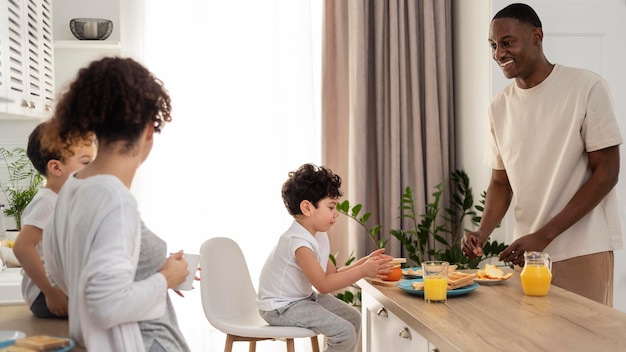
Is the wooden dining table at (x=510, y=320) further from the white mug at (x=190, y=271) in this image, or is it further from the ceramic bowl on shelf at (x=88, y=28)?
the ceramic bowl on shelf at (x=88, y=28)

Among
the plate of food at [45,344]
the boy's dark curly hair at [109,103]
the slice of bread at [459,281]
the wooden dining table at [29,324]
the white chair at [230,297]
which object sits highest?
the boy's dark curly hair at [109,103]

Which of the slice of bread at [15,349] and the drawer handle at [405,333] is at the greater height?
the slice of bread at [15,349]

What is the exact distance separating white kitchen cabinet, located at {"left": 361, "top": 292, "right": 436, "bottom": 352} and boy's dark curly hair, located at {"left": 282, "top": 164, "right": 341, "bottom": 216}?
43 centimetres

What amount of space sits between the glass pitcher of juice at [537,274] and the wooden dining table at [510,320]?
0.09 ft

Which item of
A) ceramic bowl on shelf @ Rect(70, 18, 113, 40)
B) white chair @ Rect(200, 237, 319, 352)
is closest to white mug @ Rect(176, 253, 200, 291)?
white chair @ Rect(200, 237, 319, 352)

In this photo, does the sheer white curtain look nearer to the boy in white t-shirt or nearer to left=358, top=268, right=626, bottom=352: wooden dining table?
left=358, top=268, right=626, bottom=352: wooden dining table

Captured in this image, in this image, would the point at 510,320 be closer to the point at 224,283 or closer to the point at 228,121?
the point at 224,283

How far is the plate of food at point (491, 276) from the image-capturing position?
258 centimetres

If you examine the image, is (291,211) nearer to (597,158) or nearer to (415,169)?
(597,158)

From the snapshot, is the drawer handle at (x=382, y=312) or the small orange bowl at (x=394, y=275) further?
the small orange bowl at (x=394, y=275)

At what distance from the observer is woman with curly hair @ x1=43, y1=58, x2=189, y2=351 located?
149 cm

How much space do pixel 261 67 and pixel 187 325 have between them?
1562 mm

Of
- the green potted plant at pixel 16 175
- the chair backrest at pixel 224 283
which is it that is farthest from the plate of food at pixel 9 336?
the green potted plant at pixel 16 175

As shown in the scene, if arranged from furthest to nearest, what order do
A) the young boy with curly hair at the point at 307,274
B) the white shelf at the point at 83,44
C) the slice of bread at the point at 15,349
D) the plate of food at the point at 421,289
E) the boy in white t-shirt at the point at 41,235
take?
the white shelf at the point at 83,44 → the young boy with curly hair at the point at 307,274 → the plate of food at the point at 421,289 → the boy in white t-shirt at the point at 41,235 → the slice of bread at the point at 15,349
